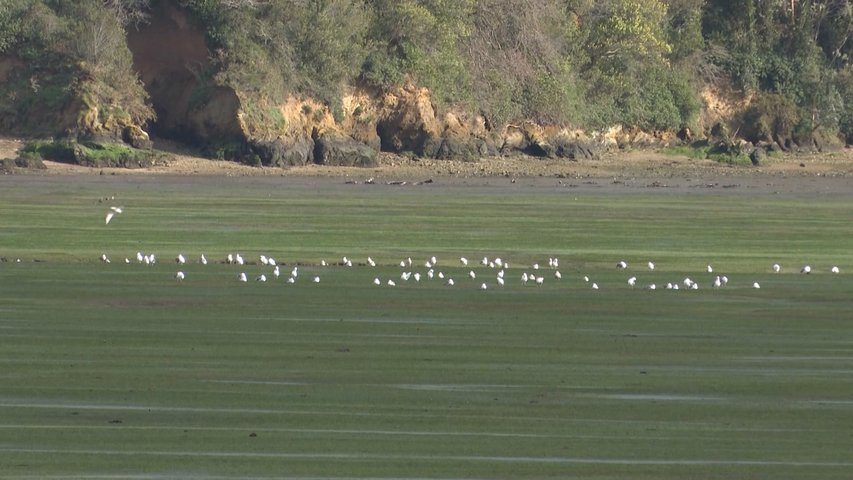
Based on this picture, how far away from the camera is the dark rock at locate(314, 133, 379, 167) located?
134ft

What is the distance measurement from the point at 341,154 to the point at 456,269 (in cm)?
2258

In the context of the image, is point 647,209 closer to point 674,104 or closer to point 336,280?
point 336,280

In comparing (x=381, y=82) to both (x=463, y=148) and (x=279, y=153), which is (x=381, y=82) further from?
(x=279, y=153)

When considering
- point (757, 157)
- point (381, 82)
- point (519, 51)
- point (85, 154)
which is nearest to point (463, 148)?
point (381, 82)

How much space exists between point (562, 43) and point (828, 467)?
135 ft

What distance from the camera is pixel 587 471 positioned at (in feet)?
26.6

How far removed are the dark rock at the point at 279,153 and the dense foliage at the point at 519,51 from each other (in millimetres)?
1867

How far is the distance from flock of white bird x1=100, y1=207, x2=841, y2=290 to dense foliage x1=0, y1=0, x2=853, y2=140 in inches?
890

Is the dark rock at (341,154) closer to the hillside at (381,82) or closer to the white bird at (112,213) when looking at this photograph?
the hillside at (381,82)

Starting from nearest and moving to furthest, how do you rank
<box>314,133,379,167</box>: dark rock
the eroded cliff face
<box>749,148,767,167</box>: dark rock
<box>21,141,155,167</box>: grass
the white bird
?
1. the white bird
2. <box>21,141,155,167</box>: grass
3. <box>314,133,379,167</box>: dark rock
4. the eroded cliff face
5. <box>749,148,767,167</box>: dark rock

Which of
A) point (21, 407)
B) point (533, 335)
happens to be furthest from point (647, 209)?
point (21, 407)

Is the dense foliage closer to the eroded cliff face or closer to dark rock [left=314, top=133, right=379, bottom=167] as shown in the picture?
the eroded cliff face

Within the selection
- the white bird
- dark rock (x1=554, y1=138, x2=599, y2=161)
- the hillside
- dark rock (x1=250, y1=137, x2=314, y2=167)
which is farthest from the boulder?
the white bird

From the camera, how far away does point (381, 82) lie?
1715 inches
